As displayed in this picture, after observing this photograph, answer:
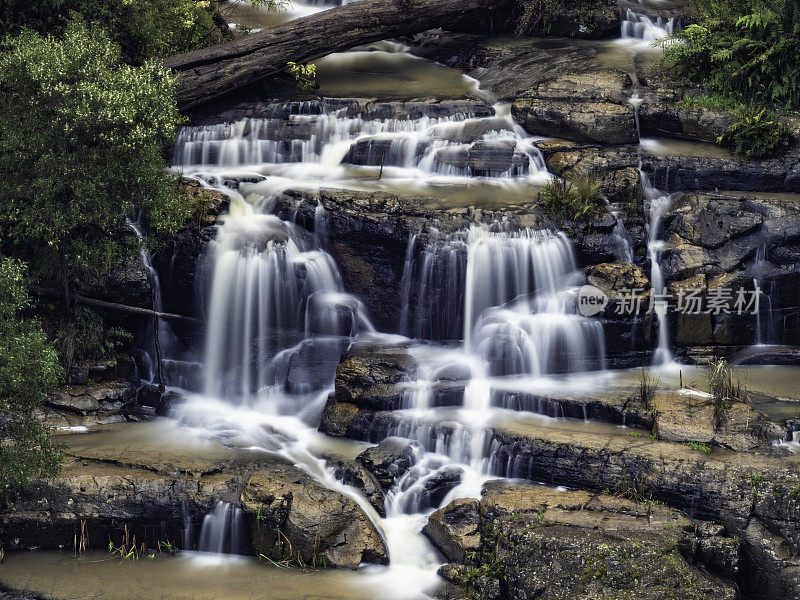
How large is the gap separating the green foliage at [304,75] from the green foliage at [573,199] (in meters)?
6.06

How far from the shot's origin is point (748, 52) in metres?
18.1

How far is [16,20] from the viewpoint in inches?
663

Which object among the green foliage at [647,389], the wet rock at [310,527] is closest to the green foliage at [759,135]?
the green foliage at [647,389]

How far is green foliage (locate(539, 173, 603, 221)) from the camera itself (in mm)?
15578

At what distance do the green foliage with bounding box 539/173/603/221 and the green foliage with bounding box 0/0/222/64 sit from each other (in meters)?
7.93

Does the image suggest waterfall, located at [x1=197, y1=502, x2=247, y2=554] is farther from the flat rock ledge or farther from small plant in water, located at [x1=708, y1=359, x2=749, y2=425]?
small plant in water, located at [x1=708, y1=359, x2=749, y2=425]

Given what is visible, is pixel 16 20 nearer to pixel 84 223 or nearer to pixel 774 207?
pixel 84 223

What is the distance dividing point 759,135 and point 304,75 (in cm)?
889

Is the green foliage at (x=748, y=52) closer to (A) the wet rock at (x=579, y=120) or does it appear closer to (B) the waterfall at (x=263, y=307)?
(A) the wet rock at (x=579, y=120)

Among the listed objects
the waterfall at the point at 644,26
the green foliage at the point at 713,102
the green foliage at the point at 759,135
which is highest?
the waterfall at the point at 644,26

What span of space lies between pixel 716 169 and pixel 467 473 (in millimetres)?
7723

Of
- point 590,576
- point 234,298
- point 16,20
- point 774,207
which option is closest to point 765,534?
point 590,576

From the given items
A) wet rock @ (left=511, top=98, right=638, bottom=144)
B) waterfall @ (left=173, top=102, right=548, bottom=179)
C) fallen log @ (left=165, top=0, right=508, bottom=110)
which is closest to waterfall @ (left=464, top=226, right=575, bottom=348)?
waterfall @ (left=173, top=102, right=548, bottom=179)

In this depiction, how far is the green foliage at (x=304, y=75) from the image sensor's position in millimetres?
19078
